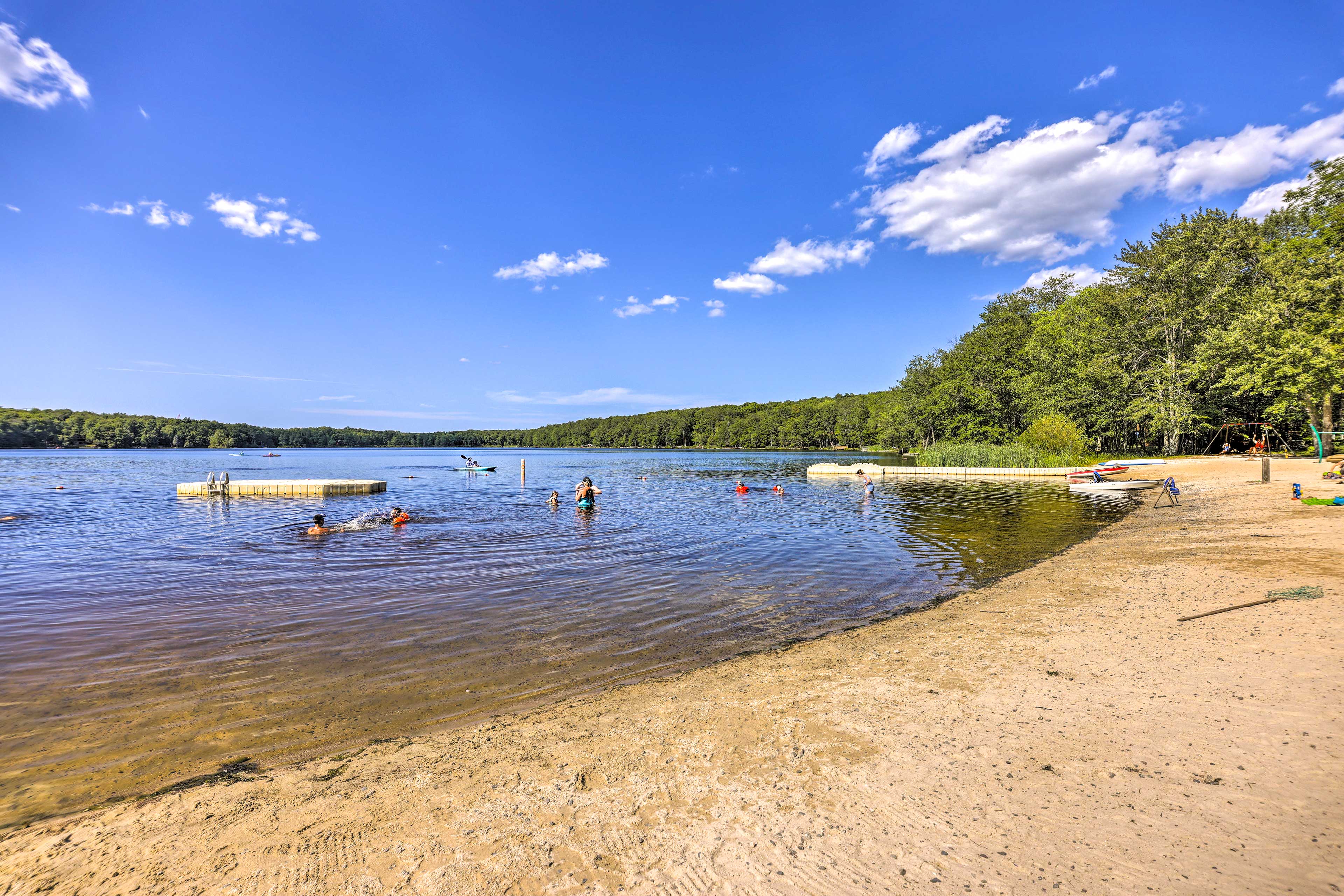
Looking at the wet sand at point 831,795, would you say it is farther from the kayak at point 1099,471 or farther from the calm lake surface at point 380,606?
the kayak at point 1099,471

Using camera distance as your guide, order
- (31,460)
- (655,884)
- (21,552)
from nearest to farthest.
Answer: (655,884) → (21,552) → (31,460)

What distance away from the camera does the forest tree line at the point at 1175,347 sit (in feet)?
108

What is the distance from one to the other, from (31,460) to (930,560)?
407 ft

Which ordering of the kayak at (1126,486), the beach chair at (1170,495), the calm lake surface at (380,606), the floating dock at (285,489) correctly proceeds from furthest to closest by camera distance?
1. the floating dock at (285,489)
2. the kayak at (1126,486)
3. the beach chair at (1170,495)
4. the calm lake surface at (380,606)

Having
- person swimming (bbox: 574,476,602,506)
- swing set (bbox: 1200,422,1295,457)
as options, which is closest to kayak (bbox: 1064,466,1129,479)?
swing set (bbox: 1200,422,1295,457)

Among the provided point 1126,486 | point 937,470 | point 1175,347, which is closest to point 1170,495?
point 1126,486

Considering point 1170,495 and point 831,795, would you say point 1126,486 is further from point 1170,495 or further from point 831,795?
point 831,795

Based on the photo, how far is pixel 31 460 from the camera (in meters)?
82.8

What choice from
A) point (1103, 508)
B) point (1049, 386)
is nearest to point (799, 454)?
point (1049, 386)

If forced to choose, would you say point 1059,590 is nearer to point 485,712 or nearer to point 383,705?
point 485,712

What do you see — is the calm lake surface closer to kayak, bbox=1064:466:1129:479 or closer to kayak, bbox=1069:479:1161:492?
kayak, bbox=1069:479:1161:492

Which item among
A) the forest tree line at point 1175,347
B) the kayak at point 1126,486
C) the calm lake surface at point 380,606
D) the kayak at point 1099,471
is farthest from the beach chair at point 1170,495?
the forest tree line at point 1175,347

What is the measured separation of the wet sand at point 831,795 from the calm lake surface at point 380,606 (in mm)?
1051

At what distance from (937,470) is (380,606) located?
160ft
